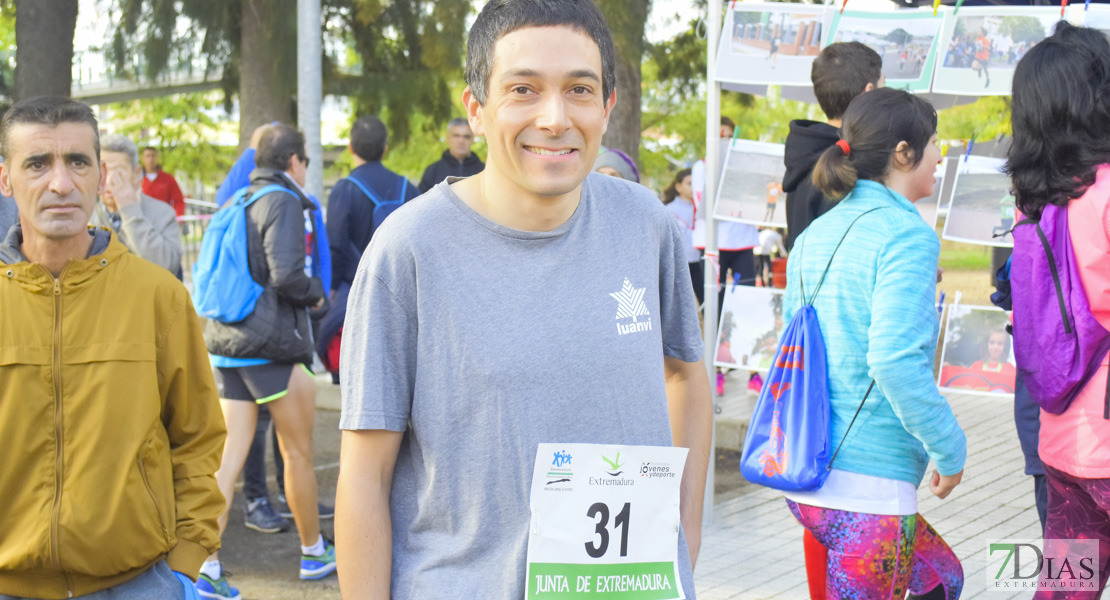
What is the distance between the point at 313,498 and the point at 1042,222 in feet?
11.2

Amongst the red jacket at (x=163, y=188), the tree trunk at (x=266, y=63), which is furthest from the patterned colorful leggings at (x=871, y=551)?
the red jacket at (x=163, y=188)

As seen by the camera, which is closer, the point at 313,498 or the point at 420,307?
the point at 420,307

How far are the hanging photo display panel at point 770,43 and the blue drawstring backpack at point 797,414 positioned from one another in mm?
2058

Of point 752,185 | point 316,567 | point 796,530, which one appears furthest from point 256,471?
point 752,185

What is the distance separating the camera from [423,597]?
1.93 meters

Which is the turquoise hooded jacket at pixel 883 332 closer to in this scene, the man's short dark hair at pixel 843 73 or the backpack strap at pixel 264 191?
the man's short dark hair at pixel 843 73

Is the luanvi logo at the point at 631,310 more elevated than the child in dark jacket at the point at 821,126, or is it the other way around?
the child in dark jacket at the point at 821,126

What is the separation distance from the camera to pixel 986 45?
15.3 ft

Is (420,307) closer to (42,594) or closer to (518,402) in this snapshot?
(518,402)

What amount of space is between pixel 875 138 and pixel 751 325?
2.25m

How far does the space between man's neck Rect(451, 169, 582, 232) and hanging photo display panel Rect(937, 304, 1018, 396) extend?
321cm

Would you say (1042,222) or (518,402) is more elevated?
(1042,222)

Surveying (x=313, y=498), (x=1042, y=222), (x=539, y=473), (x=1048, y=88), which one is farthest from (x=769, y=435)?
(x=313, y=498)

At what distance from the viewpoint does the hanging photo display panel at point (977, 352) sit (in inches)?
184
